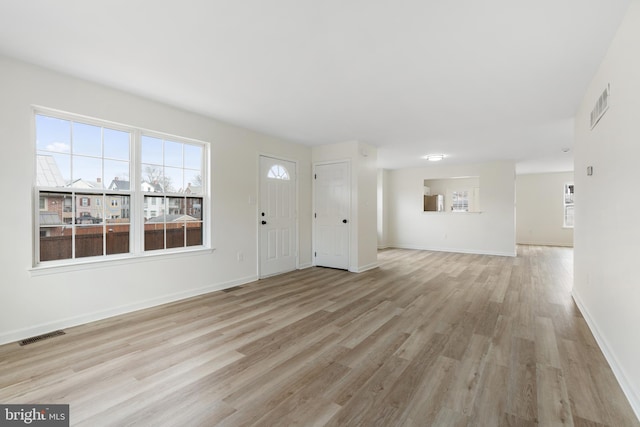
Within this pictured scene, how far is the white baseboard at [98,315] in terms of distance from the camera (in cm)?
260

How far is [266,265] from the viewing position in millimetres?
5125

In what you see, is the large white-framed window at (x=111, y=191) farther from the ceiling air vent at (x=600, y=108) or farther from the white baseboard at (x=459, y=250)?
the white baseboard at (x=459, y=250)

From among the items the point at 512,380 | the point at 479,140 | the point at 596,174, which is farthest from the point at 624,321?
the point at 479,140

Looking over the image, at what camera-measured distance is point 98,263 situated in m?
3.10

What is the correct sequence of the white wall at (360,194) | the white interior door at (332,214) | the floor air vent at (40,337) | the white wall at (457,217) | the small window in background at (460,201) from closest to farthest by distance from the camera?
the floor air vent at (40,337), the white wall at (360,194), the white interior door at (332,214), the white wall at (457,217), the small window in background at (460,201)

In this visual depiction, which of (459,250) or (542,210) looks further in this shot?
(542,210)

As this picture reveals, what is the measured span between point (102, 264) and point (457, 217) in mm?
8095

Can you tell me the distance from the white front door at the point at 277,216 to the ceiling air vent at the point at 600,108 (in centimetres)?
428

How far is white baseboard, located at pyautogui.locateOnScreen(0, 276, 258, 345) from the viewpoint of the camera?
2.60 metres

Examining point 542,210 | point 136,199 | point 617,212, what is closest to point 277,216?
point 136,199

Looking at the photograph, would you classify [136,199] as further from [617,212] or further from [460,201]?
[460,201]

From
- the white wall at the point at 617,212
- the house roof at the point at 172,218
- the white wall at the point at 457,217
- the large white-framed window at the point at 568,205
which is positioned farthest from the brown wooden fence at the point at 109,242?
the large white-framed window at the point at 568,205

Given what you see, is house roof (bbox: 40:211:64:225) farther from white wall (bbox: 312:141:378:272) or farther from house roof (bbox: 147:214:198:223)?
white wall (bbox: 312:141:378:272)

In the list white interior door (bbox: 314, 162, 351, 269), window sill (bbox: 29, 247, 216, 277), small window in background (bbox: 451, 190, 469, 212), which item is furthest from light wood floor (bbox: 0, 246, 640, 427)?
small window in background (bbox: 451, 190, 469, 212)
